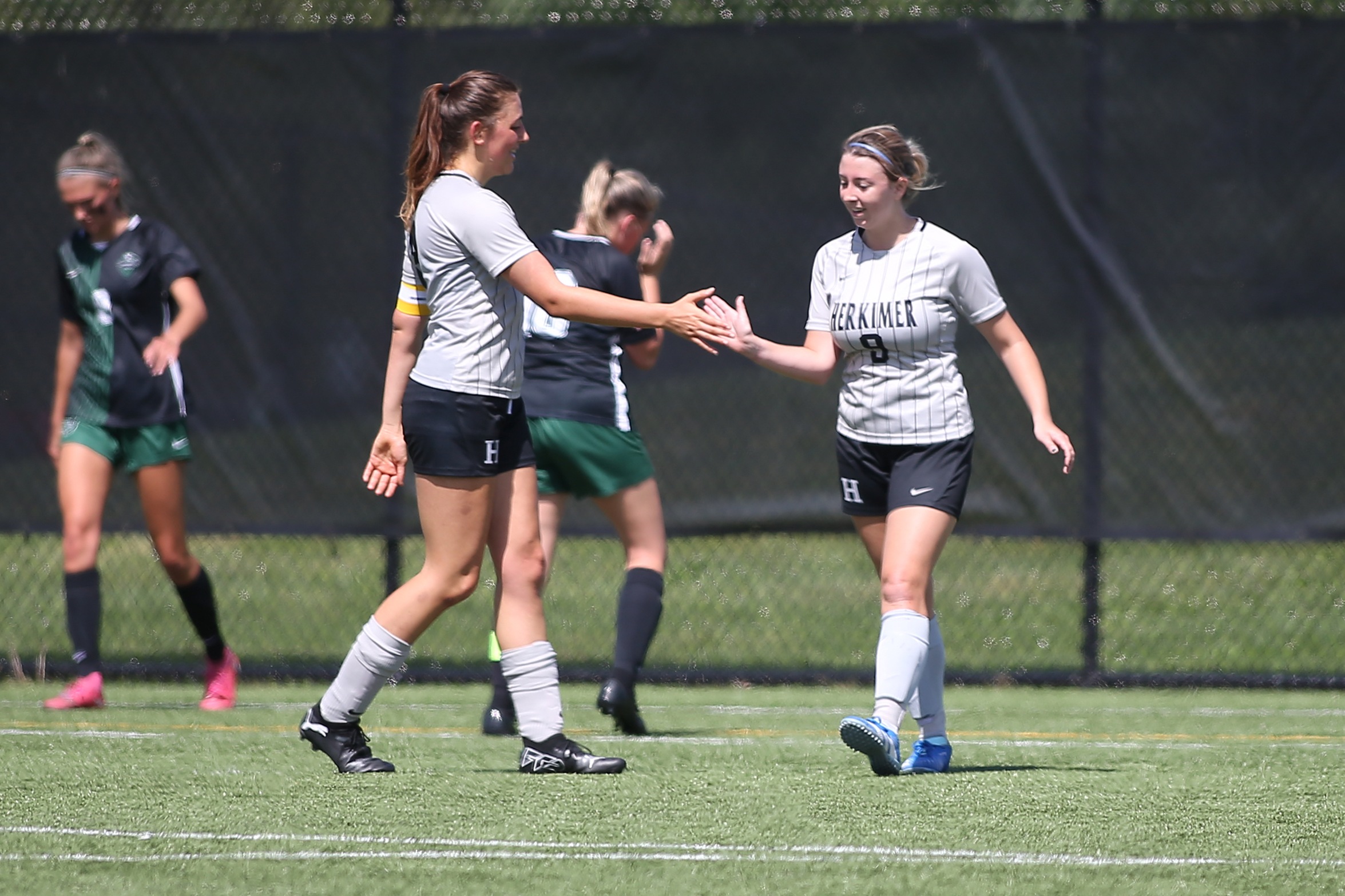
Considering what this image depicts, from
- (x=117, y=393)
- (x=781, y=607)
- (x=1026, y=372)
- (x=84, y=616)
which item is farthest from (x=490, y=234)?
(x=781, y=607)

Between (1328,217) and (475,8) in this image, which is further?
(475,8)

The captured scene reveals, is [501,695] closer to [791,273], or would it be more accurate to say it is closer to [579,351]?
[579,351]

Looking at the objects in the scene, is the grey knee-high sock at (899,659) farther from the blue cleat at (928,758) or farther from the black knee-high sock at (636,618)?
the black knee-high sock at (636,618)

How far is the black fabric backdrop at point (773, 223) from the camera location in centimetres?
703

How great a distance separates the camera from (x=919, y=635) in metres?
4.66

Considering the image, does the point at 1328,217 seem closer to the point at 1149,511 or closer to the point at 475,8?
the point at 1149,511

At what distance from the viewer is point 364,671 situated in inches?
179

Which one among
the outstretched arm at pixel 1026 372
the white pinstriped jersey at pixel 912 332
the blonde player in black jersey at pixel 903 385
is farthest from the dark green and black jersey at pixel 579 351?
the outstretched arm at pixel 1026 372

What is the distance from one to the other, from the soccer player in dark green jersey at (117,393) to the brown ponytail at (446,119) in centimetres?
210

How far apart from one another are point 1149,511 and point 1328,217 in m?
1.38

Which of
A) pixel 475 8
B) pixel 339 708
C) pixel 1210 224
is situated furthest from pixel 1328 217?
pixel 339 708

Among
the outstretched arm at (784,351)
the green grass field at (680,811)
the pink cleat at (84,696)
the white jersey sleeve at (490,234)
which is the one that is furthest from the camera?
the pink cleat at (84,696)

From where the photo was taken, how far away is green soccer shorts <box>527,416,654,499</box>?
5.86m

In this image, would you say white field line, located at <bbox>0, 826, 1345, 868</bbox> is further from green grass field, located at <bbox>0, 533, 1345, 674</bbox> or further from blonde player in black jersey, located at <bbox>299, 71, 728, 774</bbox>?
green grass field, located at <bbox>0, 533, 1345, 674</bbox>
